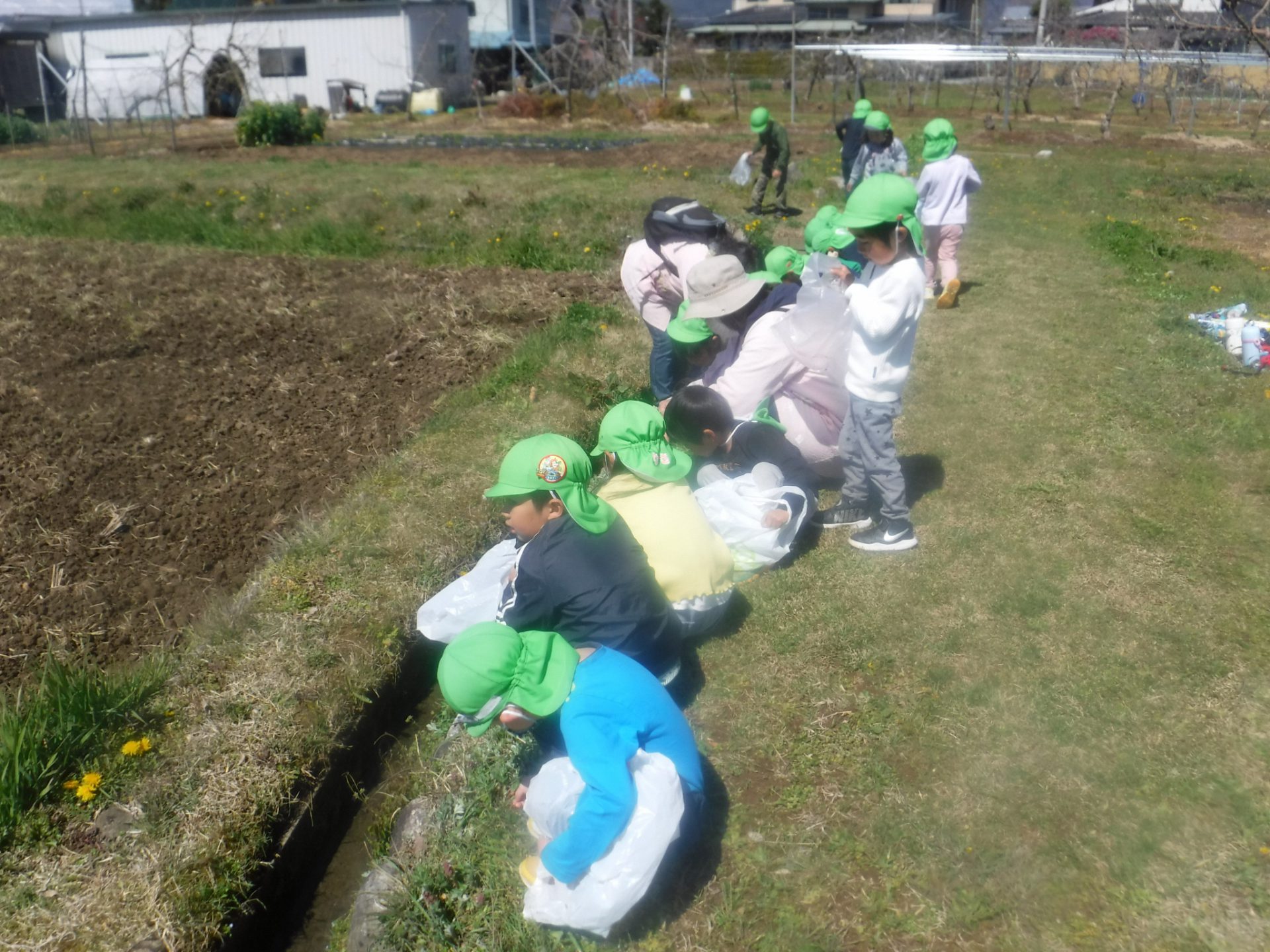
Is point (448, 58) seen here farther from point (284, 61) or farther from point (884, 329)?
point (884, 329)

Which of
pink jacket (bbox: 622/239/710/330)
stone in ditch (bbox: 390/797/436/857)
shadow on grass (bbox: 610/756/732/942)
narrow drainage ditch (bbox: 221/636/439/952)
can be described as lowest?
narrow drainage ditch (bbox: 221/636/439/952)

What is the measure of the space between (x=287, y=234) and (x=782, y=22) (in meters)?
45.2

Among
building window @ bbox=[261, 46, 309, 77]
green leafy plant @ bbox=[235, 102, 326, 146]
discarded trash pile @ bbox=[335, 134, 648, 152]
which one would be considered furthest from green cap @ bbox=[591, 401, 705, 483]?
building window @ bbox=[261, 46, 309, 77]

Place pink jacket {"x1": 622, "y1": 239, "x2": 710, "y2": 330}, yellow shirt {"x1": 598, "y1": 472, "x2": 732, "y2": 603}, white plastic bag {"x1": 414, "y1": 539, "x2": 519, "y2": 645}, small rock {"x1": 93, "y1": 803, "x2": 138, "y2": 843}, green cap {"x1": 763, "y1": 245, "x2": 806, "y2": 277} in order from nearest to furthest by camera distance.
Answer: small rock {"x1": 93, "y1": 803, "x2": 138, "y2": 843}, yellow shirt {"x1": 598, "y1": 472, "x2": 732, "y2": 603}, white plastic bag {"x1": 414, "y1": 539, "x2": 519, "y2": 645}, pink jacket {"x1": 622, "y1": 239, "x2": 710, "y2": 330}, green cap {"x1": 763, "y1": 245, "x2": 806, "y2": 277}

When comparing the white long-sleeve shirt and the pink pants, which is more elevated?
the white long-sleeve shirt

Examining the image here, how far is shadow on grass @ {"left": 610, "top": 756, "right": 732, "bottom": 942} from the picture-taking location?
105 inches

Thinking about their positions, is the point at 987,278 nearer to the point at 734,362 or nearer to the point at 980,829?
the point at 734,362

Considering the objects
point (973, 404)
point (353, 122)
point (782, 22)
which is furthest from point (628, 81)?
point (973, 404)

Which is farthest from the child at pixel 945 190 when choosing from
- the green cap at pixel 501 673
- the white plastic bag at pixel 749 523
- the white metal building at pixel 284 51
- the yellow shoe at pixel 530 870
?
the white metal building at pixel 284 51

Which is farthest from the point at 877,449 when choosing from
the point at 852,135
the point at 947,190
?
the point at 852,135

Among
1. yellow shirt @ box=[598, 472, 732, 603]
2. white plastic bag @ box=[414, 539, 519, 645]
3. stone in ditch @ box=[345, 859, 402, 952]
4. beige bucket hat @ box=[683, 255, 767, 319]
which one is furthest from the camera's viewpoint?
beige bucket hat @ box=[683, 255, 767, 319]

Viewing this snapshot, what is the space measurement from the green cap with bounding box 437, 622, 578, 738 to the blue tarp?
2918 cm

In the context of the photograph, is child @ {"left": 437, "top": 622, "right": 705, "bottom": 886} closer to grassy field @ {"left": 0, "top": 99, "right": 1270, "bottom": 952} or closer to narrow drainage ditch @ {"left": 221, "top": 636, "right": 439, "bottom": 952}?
grassy field @ {"left": 0, "top": 99, "right": 1270, "bottom": 952}

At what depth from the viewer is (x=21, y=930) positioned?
2488 mm
